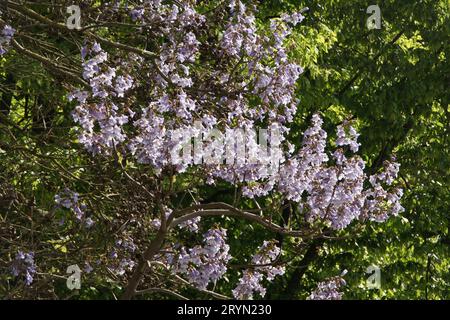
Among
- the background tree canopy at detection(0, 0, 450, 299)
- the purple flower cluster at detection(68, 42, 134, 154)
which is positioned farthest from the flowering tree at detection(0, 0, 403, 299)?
the background tree canopy at detection(0, 0, 450, 299)

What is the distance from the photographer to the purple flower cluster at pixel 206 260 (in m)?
8.11

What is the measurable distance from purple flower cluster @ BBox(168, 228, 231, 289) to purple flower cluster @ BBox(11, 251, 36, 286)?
4.22 feet

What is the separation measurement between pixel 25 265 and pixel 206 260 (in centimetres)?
163

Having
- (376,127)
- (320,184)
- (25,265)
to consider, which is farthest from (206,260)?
(376,127)

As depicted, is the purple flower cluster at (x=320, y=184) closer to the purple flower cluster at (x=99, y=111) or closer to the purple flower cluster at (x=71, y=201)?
the purple flower cluster at (x=99, y=111)

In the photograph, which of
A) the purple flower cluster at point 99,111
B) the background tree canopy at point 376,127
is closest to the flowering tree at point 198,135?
the purple flower cluster at point 99,111

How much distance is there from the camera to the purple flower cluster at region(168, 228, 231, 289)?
8.11 meters

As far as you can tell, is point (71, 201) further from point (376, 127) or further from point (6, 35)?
point (376, 127)

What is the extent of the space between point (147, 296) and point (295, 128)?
3.29 meters

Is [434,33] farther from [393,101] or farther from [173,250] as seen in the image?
[173,250]

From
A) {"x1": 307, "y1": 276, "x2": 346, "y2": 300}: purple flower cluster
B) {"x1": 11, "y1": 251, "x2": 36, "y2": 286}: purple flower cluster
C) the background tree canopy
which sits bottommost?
{"x1": 307, "y1": 276, "x2": 346, "y2": 300}: purple flower cluster

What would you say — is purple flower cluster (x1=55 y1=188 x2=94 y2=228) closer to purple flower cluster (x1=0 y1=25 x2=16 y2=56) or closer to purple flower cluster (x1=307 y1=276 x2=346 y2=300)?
purple flower cluster (x1=0 y1=25 x2=16 y2=56)

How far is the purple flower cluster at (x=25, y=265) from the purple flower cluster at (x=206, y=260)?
1285 mm

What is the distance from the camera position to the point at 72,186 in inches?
407
